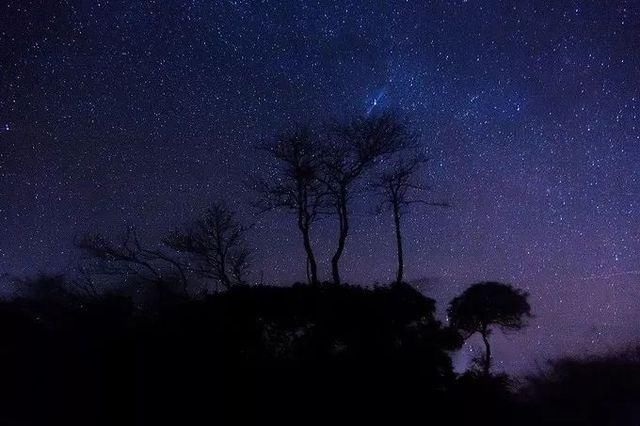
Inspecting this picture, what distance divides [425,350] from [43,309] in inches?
493

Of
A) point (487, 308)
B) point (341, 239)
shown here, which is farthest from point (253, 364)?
point (487, 308)

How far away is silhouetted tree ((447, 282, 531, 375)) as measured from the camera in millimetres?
25297

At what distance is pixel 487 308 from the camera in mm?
25281

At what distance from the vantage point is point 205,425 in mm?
12594

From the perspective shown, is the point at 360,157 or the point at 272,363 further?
the point at 360,157

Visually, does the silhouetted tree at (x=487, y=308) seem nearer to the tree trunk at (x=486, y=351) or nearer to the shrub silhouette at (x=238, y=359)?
the tree trunk at (x=486, y=351)

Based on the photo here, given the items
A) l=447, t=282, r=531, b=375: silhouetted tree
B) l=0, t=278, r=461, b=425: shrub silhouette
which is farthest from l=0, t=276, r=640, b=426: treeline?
l=447, t=282, r=531, b=375: silhouetted tree

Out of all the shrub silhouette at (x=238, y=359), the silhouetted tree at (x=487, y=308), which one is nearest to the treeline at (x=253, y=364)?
the shrub silhouette at (x=238, y=359)

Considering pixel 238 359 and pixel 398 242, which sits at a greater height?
pixel 398 242

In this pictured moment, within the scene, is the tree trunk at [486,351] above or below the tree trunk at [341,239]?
below

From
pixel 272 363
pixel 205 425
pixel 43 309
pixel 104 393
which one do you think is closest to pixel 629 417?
pixel 272 363

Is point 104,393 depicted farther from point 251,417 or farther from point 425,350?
point 425,350

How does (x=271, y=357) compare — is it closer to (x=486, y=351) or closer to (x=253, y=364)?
(x=253, y=364)

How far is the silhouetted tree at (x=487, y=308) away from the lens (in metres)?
25.3
